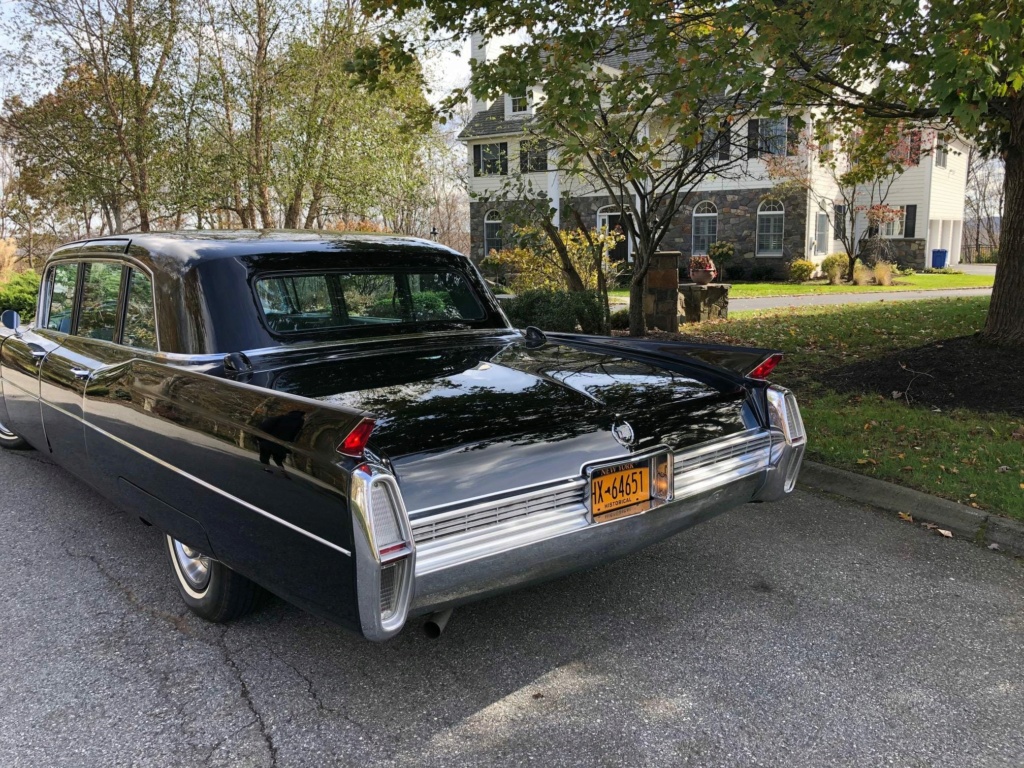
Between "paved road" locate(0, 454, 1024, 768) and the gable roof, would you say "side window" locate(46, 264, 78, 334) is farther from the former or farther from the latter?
the gable roof

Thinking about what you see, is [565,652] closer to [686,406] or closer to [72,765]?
[686,406]

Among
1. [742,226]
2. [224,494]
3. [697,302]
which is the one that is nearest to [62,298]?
[224,494]

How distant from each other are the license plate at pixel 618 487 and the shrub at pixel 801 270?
2361 centimetres

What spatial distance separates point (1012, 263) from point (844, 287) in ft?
51.7

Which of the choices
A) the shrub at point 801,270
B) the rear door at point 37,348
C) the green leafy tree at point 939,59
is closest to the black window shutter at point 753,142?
the green leafy tree at point 939,59

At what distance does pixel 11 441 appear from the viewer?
5809 millimetres

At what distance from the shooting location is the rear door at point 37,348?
166 inches

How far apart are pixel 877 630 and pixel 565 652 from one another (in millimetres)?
1298

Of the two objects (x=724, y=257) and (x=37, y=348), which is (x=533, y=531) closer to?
(x=37, y=348)

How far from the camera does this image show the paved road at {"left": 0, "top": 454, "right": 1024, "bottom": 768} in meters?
2.35

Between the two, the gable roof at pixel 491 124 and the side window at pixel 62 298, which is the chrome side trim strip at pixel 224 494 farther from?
the gable roof at pixel 491 124

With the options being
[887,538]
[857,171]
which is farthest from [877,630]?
[857,171]

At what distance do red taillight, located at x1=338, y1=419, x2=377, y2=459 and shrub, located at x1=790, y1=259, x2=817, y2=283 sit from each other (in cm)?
2450

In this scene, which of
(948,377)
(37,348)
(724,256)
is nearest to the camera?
(37,348)
